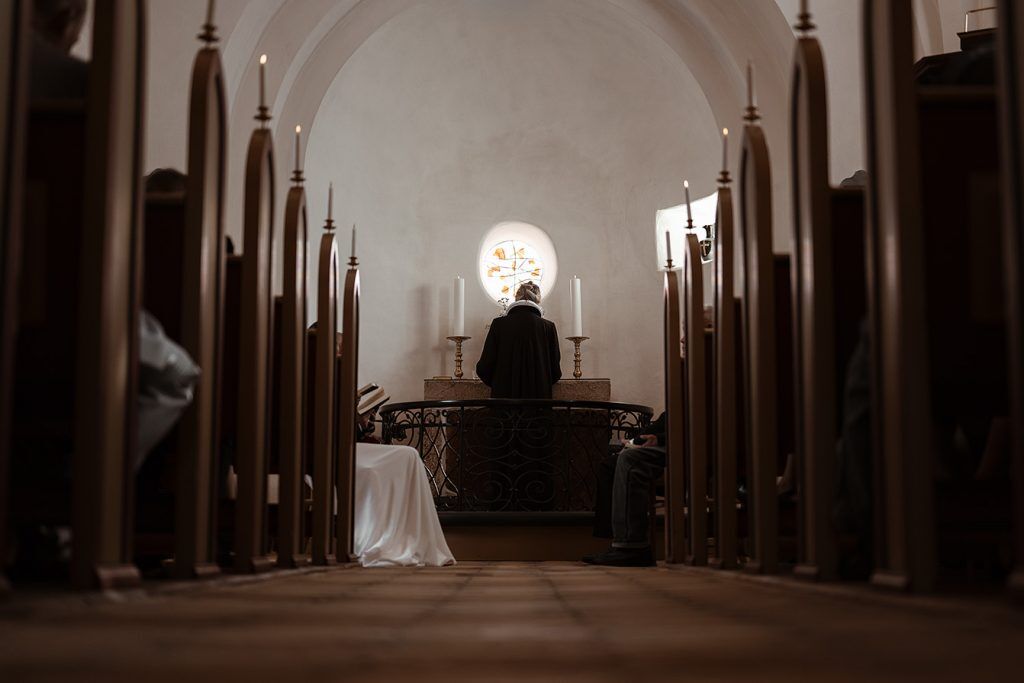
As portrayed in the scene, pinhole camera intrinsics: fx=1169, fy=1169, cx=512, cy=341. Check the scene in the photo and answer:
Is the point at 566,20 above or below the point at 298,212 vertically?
above

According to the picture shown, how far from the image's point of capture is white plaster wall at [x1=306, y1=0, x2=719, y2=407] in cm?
1312

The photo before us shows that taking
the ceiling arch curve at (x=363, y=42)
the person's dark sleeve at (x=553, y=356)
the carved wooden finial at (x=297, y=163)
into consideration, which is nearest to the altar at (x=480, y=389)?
the person's dark sleeve at (x=553, y=356)

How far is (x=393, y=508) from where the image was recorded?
6.94 m

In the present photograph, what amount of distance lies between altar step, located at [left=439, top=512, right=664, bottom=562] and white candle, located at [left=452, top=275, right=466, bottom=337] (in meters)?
3.89

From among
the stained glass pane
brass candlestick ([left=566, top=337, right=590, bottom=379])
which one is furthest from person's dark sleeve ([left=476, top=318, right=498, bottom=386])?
the stained glass pane

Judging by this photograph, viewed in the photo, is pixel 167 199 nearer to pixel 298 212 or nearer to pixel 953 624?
pixel 298 212

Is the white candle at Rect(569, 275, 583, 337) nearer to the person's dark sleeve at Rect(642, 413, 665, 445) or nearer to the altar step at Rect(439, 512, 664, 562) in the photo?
the altar step at Rect(439, 512, 664, 562)

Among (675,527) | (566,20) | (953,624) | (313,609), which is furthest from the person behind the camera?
(566,20)

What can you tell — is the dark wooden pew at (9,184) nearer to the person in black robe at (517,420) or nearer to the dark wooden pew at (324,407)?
the dark wooden pew at (324,407)

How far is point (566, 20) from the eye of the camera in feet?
43.8

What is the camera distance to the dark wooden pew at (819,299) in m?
2.86

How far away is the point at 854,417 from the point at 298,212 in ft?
8.96

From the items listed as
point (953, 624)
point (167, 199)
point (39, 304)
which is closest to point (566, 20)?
point (167, 199)

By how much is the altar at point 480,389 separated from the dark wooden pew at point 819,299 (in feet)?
29.0
